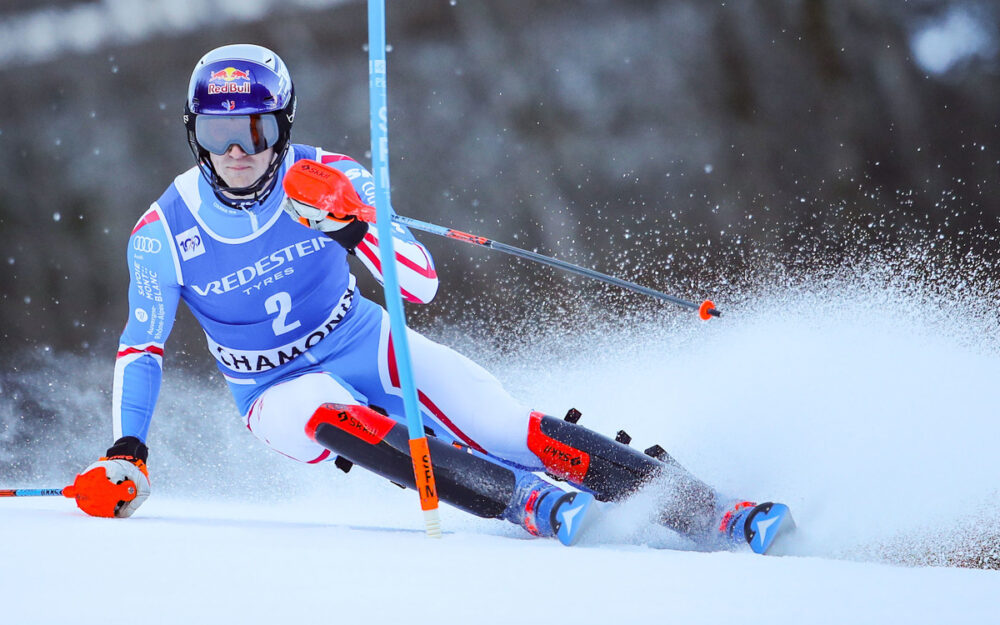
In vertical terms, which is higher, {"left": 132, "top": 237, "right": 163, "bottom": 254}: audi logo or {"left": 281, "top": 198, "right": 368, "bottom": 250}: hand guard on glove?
{"left": 281, "top": 198, "right": 368, "bottom": 250}: hand guard on glove

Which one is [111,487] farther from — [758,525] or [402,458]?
[758,525]

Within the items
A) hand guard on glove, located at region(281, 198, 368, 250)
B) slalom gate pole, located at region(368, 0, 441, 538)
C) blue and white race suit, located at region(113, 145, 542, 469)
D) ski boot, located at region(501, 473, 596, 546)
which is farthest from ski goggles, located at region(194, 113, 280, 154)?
ski boot, located at region(501, 473, 596, 546)

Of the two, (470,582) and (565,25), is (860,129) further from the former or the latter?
(470,582)

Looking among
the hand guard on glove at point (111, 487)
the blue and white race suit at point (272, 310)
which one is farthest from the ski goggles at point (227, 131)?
the hand guard on glove at point (111, 487)

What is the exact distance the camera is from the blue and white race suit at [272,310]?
2340 mm

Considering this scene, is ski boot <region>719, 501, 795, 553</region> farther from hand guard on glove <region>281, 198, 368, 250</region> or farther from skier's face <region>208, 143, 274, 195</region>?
skier's face <region>208, 143, 274, 195</region>

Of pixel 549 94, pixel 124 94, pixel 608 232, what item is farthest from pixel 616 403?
pixel 124 94

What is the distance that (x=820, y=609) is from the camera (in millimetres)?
1242

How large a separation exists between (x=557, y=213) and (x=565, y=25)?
993 millimetres

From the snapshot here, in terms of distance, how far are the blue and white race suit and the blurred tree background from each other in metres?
1.95

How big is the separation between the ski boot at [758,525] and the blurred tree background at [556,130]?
224cm

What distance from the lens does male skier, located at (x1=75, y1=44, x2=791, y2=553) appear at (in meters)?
2.11

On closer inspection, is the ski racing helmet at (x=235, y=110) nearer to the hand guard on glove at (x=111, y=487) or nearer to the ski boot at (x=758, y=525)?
the hand guard on glove at (x=111, y=487)

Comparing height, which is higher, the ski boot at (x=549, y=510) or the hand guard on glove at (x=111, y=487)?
the ski boot at (x=549, y=510)
